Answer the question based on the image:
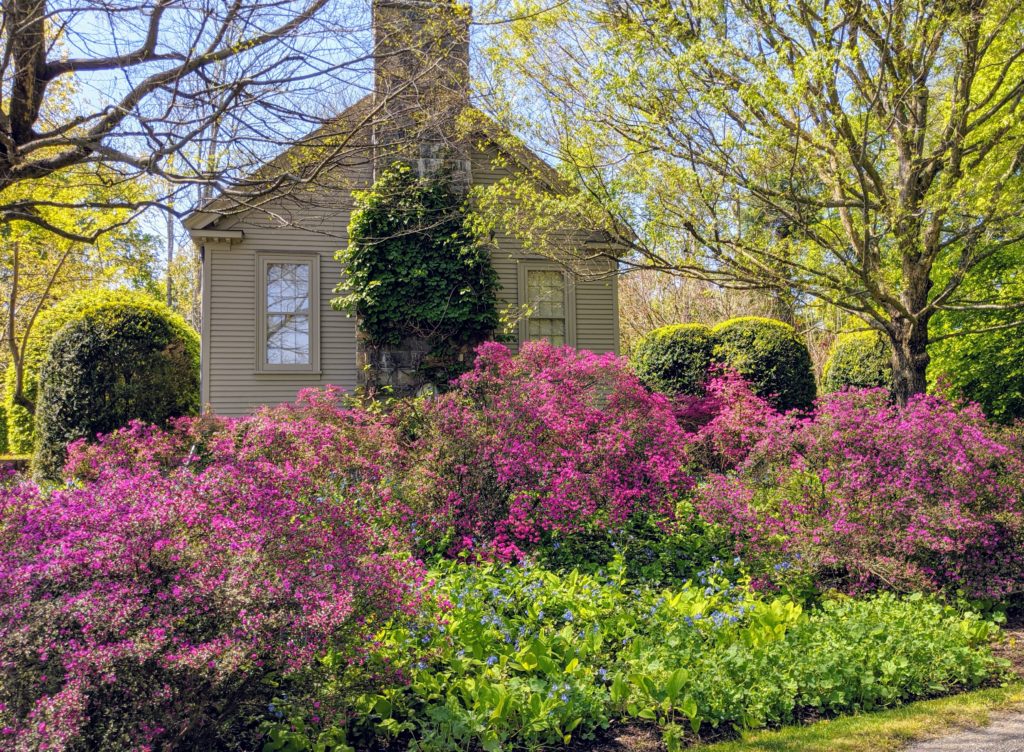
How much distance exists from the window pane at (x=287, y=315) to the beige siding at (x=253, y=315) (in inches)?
10.1

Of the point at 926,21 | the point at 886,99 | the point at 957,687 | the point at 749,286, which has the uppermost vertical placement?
the point at 926,21

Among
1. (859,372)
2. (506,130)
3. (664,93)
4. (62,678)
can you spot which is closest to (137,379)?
(506,130)

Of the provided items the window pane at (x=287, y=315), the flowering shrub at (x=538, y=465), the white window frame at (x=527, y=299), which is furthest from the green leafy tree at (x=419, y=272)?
the flowering shrub at (x=538, y=465)

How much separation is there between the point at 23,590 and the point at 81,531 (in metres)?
0.34

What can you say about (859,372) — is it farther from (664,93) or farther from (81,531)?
(81,531)

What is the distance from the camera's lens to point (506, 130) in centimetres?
1023

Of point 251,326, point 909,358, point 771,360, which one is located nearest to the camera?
point 909,358

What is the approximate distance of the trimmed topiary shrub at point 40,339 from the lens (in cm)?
1216

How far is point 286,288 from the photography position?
44.5ft

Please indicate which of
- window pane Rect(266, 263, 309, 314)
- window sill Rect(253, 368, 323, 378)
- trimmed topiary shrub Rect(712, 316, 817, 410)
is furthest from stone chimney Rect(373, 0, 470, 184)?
trimmed topiary shrub Rect(712, 316, 817, 410)

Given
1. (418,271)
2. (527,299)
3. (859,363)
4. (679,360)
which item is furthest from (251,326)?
(859,363)

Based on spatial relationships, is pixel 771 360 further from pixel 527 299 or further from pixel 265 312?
pixel 265 312

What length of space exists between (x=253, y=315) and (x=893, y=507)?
10.6 m

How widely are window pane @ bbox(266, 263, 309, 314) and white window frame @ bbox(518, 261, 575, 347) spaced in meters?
3.82
